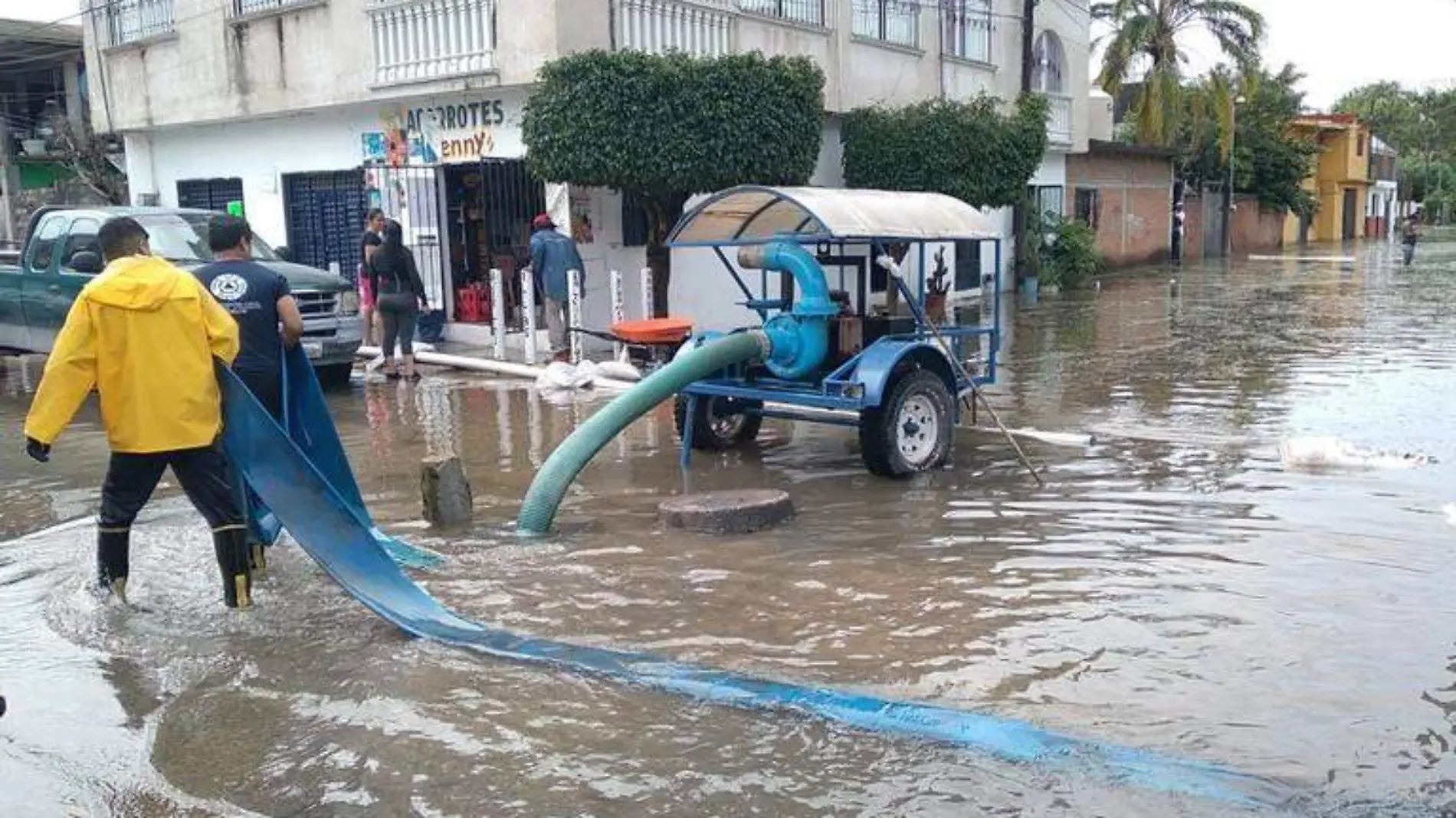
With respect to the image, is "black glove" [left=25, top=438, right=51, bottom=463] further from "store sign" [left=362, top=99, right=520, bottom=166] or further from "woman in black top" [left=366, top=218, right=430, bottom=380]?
"store sign" [left=362, top=99, right=520, bottom=166]

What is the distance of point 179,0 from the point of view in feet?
65.0

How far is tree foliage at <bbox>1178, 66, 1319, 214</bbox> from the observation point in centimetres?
3709

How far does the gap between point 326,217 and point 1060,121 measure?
16020 millimetres

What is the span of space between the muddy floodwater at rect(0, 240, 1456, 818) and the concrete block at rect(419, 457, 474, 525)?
7.2 inches

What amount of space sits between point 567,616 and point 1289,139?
47324 mm

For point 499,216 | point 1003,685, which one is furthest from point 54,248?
point 1003,685

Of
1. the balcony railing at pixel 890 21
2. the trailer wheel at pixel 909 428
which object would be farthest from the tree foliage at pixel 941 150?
the trailer wheel at pixel 909 428

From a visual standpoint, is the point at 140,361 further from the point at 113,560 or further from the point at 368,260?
the point at 368,260

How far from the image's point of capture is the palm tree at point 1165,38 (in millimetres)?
35625

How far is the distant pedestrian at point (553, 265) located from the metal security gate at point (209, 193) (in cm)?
799

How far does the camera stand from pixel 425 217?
17.5 metres

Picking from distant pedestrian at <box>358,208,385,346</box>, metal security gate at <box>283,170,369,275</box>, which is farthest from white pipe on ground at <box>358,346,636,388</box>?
metal security gate at <box>283,170,369,275</box>

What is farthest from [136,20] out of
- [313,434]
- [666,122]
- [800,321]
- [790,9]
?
[313,434]

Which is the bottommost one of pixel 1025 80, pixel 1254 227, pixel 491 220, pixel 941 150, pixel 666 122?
pixel 1254 227
